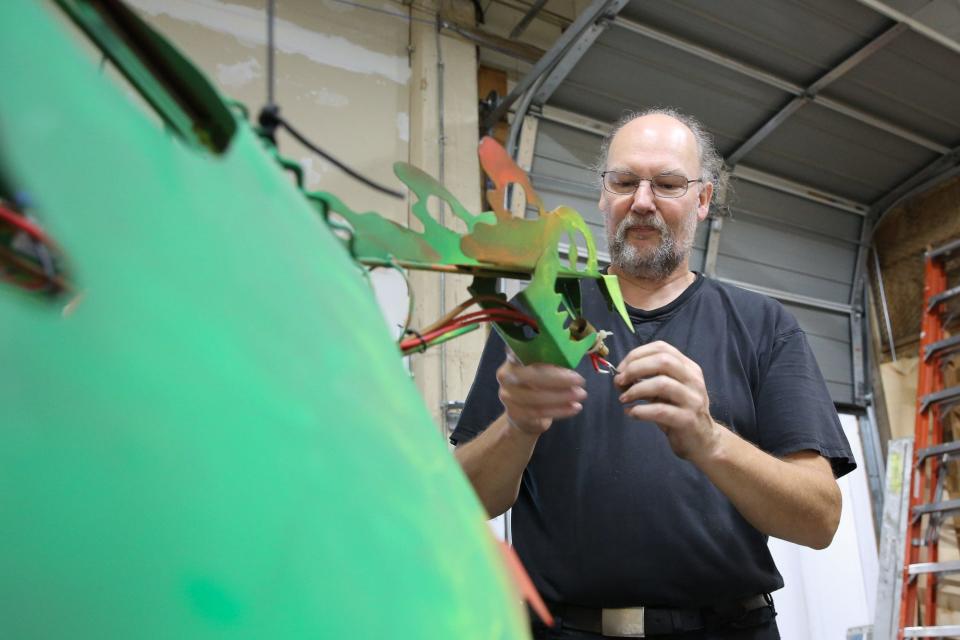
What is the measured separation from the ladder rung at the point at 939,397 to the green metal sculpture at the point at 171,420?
2.86m

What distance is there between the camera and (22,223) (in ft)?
0.86

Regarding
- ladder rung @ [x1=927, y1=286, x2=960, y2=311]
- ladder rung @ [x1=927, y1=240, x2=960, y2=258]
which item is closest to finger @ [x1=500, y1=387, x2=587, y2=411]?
ladder rung @ [x1=927, y1=286, x2=960, y2=311]

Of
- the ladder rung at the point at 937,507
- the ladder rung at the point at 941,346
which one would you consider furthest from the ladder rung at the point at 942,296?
the ladder rung at the point at 937,507

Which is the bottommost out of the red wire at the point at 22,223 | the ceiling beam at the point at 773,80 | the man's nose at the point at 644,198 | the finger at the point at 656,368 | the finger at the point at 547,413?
the red wire at the point at 22,223

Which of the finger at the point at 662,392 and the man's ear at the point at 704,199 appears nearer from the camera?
the finger at the point at 662,392

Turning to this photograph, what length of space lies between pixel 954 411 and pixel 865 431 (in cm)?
42

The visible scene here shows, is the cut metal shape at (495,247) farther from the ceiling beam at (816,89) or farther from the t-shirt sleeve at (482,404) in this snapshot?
the ceiling beam at (816,89)

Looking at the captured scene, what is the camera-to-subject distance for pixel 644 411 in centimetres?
72

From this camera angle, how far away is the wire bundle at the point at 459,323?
0.51m

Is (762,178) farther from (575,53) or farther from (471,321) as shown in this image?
(471,321)

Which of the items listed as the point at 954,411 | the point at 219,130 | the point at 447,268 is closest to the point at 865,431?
the point at 954,411

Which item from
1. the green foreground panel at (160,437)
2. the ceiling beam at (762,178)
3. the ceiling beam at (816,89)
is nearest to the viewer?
the green foreground panel at (160,437)

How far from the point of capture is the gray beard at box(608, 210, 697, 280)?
1184 mm

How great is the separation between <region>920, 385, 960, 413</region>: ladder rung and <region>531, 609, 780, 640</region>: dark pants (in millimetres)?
2061
